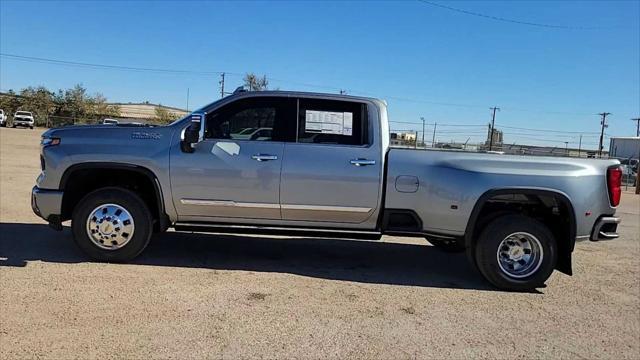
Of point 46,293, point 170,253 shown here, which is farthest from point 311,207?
point 46,293

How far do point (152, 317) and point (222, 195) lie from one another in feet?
6.15

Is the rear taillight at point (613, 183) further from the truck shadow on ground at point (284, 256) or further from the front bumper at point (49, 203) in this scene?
the front bumper at point (49, 203)

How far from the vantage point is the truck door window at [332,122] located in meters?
6.29

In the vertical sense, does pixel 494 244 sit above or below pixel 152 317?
above

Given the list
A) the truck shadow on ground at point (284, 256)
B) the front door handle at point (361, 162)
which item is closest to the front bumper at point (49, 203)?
the truck shadow on ground at point (284, 256)

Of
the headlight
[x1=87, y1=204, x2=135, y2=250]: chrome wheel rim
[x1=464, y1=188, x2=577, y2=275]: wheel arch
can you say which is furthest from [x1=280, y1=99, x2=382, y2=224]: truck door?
the headlight

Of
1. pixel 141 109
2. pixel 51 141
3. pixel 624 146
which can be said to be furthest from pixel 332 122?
pixel 141 109

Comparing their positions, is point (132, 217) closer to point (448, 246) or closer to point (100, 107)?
point (448, 246)

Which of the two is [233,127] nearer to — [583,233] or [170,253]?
[170,253]

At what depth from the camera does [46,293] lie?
16.5ft

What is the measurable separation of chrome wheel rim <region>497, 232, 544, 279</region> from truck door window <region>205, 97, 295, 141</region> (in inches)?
106

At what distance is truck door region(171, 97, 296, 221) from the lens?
20.1ft

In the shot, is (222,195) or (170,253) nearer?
(222,195)

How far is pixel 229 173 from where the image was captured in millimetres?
6109
